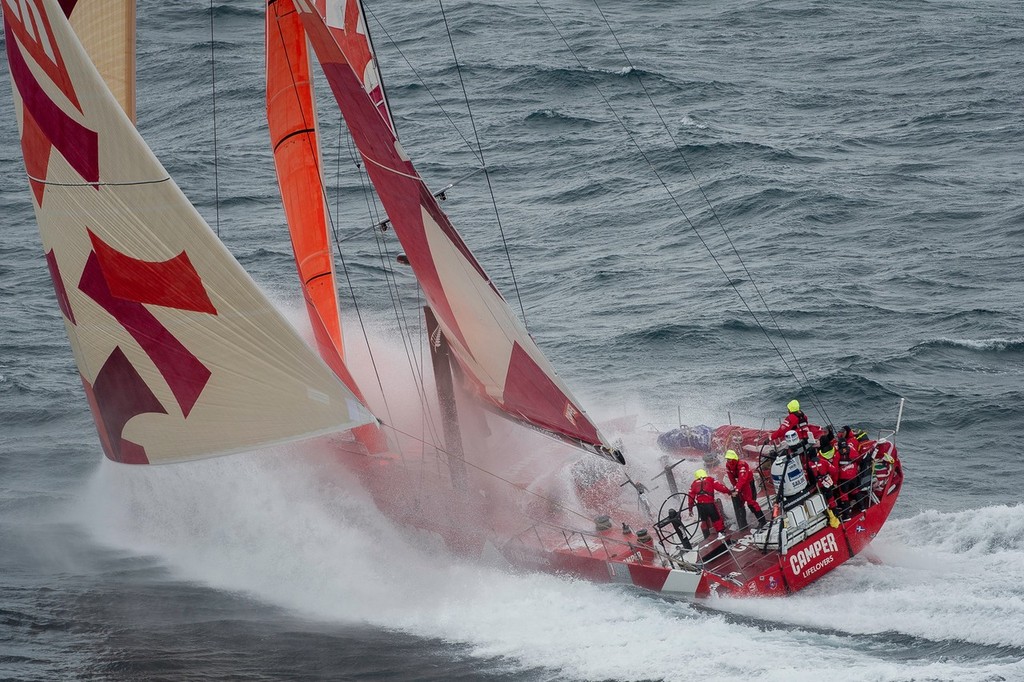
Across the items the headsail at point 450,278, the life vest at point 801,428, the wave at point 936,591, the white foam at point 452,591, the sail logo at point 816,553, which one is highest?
the headsail at point 450,278

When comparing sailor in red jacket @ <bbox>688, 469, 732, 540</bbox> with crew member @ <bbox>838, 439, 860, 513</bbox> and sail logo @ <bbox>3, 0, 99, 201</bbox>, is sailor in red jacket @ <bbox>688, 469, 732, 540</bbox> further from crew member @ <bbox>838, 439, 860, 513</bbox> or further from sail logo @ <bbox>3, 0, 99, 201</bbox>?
sail logo @ <bbox>3, 0, 99, 201</bbox>

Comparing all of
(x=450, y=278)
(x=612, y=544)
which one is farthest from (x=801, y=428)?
(x=450, y=278)

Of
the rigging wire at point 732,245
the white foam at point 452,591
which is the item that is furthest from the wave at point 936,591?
the rigging wire at point 732,245

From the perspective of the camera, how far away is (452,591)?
52.0ft

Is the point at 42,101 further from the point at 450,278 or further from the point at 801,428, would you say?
the point at 801,428

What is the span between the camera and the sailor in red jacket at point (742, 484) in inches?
611

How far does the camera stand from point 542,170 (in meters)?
31.2

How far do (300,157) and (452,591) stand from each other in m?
6.73

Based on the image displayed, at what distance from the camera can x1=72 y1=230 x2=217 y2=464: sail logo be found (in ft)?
38.1

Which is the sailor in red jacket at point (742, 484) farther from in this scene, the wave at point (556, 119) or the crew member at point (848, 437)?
the wave at point (556, 119)

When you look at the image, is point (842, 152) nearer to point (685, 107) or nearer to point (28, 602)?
point (685, 107)

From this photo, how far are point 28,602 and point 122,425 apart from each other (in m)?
4.64

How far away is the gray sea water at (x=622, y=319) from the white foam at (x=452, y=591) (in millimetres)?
50

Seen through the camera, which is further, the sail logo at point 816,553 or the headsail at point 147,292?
the sail logo at point 816,553
